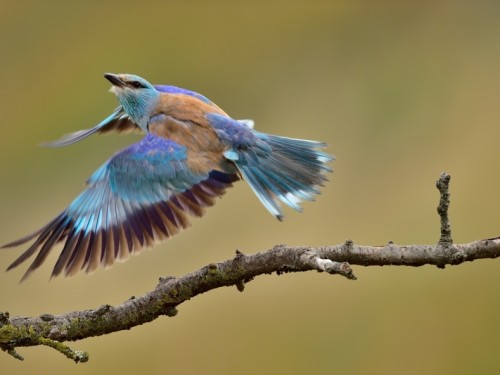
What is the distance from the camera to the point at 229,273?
3.13m

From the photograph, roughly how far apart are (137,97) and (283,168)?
2.65 feet

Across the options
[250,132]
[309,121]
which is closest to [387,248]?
[250,132]

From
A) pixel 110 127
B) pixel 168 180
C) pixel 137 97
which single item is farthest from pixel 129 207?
pixel 110 127

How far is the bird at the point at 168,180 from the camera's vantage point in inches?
149

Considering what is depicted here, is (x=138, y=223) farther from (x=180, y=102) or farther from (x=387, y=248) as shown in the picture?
(x=387, y=248)

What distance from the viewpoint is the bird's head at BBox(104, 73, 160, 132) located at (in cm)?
443

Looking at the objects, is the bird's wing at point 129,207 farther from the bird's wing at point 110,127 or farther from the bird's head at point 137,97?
the bird's wing at point 110,127

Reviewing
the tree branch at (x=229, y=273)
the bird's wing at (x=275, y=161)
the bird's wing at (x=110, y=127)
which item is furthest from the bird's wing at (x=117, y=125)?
the tree branch at (x=229, y=273)

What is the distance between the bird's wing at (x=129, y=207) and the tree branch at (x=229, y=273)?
0.43 metres

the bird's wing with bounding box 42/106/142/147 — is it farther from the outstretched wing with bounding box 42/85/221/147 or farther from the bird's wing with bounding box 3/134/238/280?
the bird's wing with bounding box 3/134/238/280

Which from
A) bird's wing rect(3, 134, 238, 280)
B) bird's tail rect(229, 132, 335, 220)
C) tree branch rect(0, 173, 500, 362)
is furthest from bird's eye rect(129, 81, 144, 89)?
tree branch rect(0, 173, 500, 362)

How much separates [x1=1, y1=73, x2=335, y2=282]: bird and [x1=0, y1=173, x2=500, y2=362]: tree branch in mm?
426

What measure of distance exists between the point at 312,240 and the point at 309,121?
258cm

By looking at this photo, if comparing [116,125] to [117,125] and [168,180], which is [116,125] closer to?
[117,125]
